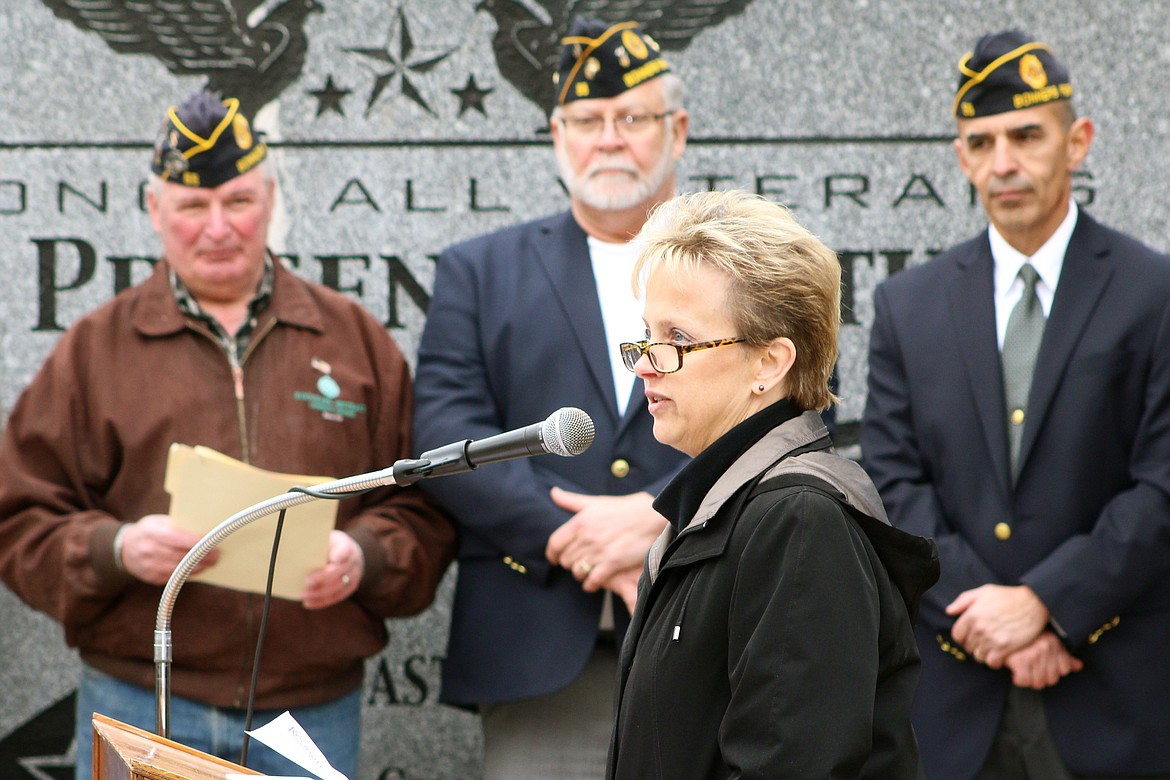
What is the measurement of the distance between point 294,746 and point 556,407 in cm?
154

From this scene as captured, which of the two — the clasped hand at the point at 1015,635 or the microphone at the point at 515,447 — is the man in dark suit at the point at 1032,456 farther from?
the microphone at the point at 515,447

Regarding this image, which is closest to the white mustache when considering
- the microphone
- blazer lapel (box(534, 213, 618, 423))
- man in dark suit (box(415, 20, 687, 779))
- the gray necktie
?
man in dark suit (box(415, 20, 687, 779))

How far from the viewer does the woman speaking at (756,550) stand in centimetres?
179

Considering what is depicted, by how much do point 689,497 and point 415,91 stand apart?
2598 mm

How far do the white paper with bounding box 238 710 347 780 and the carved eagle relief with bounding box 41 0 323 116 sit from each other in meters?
2.78

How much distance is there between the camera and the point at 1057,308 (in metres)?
3.36

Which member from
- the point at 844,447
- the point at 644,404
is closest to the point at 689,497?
the point at 644,404

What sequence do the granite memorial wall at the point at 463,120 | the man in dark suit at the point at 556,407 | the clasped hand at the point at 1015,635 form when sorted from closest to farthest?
the clasped hand at the point at 1015,635 → the man in dark suit at the point at 556,407 → the granite memorial wall at the point at 463,120

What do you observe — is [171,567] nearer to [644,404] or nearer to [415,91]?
[644,404]

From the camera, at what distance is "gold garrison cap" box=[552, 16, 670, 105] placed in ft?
11.8

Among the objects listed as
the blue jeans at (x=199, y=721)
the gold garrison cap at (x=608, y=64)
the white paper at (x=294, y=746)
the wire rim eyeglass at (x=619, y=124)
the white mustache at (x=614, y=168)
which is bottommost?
the blue jeans at (x=199, y=721)

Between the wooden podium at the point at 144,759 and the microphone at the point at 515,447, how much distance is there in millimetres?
413

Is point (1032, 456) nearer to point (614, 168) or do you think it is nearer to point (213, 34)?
point (614, 168)

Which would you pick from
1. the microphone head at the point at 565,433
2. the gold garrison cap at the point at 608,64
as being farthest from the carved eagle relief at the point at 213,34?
the microphone head at the point at 565,433
